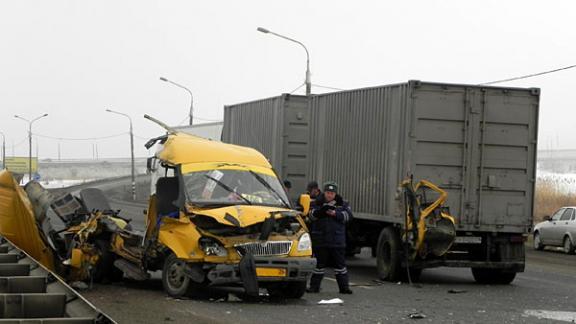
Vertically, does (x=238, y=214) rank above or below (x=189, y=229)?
above

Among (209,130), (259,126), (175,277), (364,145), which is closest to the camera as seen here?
(175,277)

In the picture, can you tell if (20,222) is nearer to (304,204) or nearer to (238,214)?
(238,214)

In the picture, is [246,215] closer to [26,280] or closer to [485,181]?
[26,280]

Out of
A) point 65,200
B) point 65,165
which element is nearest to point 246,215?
point 65,200

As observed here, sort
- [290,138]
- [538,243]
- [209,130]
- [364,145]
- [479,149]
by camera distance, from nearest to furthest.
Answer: [479,149] → [364,145] → [290,138] → [538,243] → [209,130]

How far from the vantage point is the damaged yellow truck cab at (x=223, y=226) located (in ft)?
37.7

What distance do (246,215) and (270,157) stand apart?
31.2 feet

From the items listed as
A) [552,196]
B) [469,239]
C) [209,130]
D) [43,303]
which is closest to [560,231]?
[209,130]

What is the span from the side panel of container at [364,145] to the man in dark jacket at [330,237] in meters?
2.46

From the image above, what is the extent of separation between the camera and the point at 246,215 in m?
11.6

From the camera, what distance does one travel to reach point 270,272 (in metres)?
11.5

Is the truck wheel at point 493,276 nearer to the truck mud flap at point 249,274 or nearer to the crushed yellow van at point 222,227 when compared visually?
the crushed yellow van at point 222,227

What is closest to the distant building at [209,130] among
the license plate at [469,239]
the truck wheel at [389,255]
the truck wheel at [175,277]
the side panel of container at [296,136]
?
the side panel of container at [296,136]

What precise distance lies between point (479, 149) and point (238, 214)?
5.84 m
